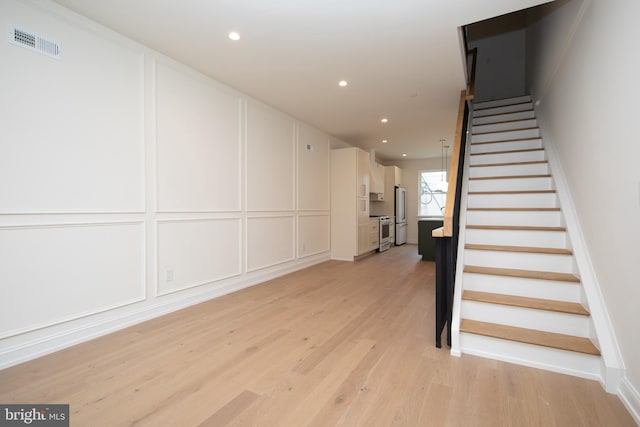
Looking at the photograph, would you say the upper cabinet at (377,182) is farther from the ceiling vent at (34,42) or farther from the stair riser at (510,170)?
the ceiling vent at (34,42)

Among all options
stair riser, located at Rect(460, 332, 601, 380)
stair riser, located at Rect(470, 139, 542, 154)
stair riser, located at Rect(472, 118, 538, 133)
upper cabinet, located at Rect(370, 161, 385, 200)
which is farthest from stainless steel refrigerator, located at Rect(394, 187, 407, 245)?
stair riser, located at Rect(460, 332, 601, 380)

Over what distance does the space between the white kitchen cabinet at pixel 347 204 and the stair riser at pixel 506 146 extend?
239 cm

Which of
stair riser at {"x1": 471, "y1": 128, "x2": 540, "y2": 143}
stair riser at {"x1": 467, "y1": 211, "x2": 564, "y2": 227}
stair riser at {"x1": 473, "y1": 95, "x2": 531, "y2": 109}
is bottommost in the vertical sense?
stair riser at {"x1": 467, "y1": 211, "x2": 564, "y2": 227}

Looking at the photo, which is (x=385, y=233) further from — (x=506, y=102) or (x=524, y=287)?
(x=524, y=287)

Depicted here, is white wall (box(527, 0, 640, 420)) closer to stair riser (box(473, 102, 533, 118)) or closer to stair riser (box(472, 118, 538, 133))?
stair riser (box(472, 118, 538, 133))

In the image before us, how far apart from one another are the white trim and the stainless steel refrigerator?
5.08 metres

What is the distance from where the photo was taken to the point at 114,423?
4.59 ft

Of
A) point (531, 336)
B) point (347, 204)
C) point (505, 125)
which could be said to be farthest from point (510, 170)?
point (347, 204)

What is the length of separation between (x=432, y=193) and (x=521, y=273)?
665 cm

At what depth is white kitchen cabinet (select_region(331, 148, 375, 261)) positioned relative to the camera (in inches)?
231

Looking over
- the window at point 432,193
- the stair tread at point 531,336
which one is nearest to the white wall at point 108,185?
the stair tread at point 531,336

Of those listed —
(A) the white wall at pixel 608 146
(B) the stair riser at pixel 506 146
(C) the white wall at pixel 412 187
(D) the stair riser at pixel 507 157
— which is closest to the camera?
(A) the white wall at pixel 608 146

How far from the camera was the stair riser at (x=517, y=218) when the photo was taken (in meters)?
2.70

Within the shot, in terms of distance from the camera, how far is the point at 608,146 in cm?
185
